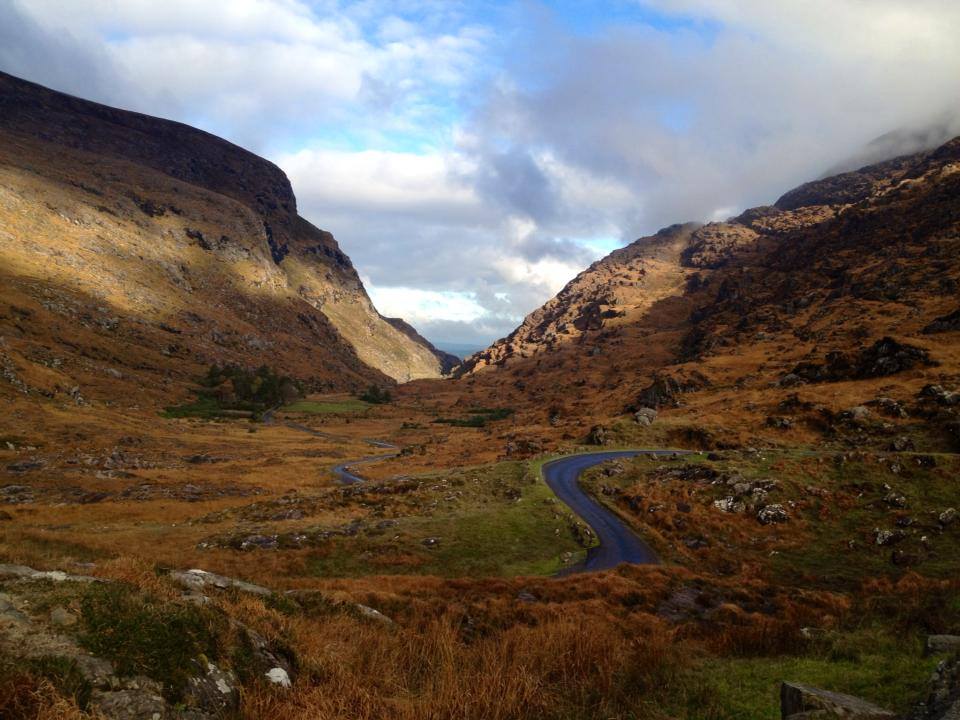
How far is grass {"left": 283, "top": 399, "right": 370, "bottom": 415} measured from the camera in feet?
525

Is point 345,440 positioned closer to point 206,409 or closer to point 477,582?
point 206,409

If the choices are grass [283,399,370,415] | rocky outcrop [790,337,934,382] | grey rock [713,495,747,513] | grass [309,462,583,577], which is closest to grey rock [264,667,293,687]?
grass [309,462,583,577]

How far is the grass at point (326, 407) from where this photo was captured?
159875 mm

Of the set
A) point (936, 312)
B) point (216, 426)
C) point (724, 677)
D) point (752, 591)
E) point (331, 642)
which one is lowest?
point (216, 426)

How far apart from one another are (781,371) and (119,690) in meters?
110

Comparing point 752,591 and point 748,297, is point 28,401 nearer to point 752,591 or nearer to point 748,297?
point 752,591

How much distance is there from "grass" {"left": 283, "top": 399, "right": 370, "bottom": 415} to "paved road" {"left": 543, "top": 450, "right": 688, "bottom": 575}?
121 metres

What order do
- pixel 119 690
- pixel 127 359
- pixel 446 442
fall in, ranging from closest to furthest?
1. pixel 119 690
2. pixel 446 442
3. pixel 127 359

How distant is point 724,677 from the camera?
34.4ft

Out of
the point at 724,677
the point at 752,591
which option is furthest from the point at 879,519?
the point at 724,677

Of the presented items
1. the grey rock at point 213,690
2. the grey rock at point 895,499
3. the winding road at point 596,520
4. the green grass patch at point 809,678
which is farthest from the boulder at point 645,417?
the grey rock at point 213,690

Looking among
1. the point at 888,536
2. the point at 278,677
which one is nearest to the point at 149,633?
the point at 278,677

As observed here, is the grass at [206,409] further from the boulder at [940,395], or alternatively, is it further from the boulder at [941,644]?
the boulder at [940,395]

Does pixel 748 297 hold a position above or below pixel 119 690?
above
